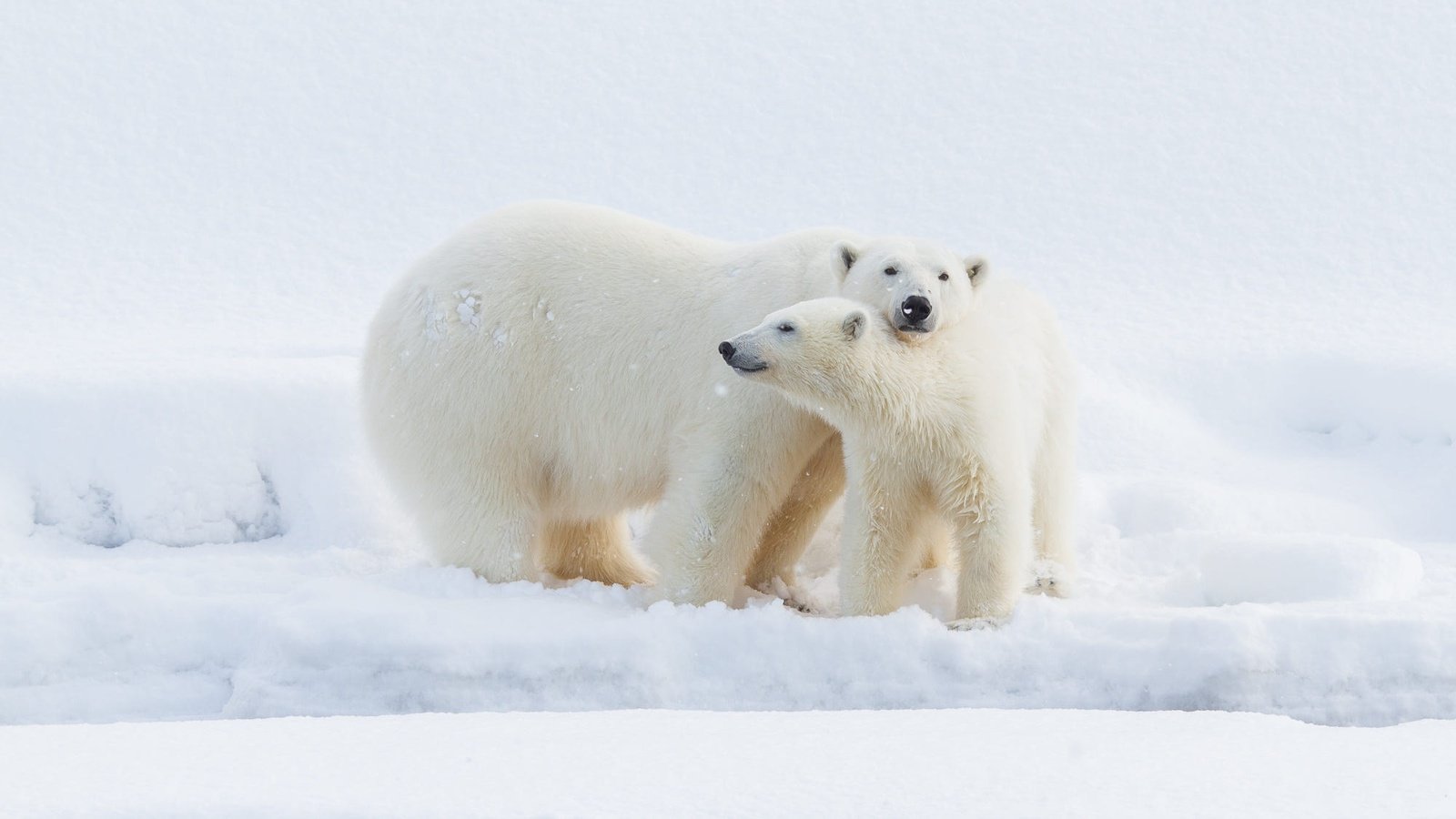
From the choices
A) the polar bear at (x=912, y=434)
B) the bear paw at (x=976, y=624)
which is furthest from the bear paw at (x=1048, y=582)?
the bear paw at (x=976, y=624)

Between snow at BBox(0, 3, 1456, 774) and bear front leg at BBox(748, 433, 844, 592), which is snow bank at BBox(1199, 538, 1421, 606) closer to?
snow at BBox(0, 3, 1456, 774)

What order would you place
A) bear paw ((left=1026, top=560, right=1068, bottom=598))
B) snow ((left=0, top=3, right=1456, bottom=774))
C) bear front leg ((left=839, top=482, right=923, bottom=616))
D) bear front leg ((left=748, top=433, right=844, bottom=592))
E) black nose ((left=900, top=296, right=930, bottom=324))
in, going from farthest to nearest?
1. bear front leg ((left=748, top=433, right=844, bottom=592))
2. bear paw ((left=1026, top=560, right=1068, bottom=598))
3. bear front leg ((left=839, top=482, right=923, bottom=616))
4. black nose ((left=900, top=296, right=930, bottom=324))
5. snow ((left=0, top=3, right=1456, bottom=774))

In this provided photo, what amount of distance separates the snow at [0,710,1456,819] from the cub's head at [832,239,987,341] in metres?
1.21

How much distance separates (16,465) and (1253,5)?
42.3ft

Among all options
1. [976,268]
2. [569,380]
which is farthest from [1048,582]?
[569,380]

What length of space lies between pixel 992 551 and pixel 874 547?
33 centimetres

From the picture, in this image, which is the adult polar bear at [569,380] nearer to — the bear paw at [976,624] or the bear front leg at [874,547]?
the bear front leg at [874,547]

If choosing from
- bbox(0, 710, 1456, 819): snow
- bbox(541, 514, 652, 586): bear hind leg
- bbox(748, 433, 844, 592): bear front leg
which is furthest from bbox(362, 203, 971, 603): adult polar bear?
bbox(0, 710, 1456, 819): snow

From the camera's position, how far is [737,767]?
2859 mm

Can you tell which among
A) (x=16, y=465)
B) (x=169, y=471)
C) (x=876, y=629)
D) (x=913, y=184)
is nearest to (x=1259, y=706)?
(x=876, y=629)

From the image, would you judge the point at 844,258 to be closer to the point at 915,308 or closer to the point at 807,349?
the point at 915,308

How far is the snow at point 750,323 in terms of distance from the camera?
381cm

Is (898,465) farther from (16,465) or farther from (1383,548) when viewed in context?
(16,465)

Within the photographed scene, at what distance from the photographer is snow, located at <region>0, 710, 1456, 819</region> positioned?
2.62 meters
